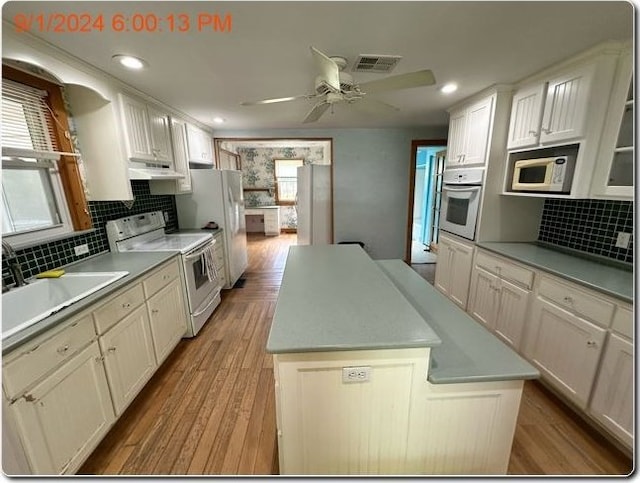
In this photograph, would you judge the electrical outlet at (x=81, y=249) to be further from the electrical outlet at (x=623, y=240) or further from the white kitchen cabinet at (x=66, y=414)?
the electrical outlet at (x=623, y=240)

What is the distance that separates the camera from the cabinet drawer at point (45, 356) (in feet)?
3.41

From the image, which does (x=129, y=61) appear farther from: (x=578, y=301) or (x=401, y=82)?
(x=578, y=301)

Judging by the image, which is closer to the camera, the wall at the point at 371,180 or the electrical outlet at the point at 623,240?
the electrical outlet at the point at 623,240

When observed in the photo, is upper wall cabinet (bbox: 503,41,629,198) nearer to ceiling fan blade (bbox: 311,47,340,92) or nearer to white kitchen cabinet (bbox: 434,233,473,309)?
white kitchen cabinet (bbox: 434,233,473,309)

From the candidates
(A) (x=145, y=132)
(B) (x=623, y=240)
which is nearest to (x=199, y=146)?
(A) (x=145, y=132)

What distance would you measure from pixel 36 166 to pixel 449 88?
10.7 feet

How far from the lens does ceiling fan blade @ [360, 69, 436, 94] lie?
1.46 meters

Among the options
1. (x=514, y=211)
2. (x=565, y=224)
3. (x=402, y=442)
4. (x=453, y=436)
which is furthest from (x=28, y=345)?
(x=565, y=224)

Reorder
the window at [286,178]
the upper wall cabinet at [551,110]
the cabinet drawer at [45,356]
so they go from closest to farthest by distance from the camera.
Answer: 1. the cabinet drawer at [45,356]
2. the upper wall cabinet at [551,110]
3. the window at [286,178]

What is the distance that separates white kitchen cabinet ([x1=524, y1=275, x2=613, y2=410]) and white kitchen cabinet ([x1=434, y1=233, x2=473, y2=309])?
0.81m

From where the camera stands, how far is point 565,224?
7.62 ft

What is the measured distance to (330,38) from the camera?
4.86 feet

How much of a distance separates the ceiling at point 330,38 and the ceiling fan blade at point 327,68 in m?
0.20

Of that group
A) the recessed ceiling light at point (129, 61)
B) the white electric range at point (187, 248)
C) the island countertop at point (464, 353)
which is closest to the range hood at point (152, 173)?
the white electric range at point (187, 248)
